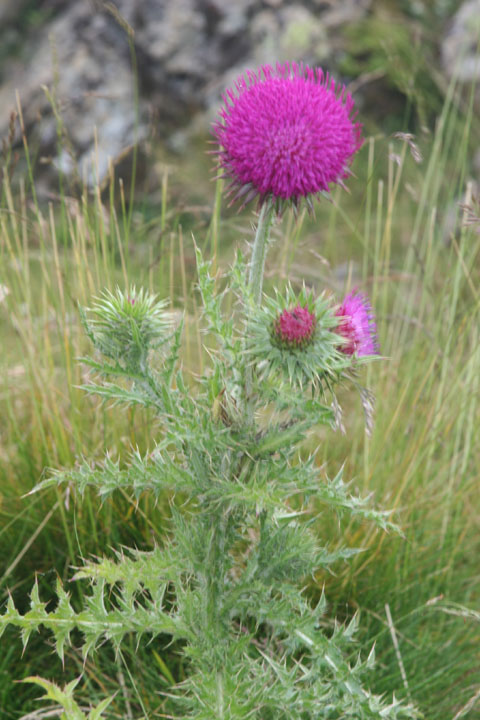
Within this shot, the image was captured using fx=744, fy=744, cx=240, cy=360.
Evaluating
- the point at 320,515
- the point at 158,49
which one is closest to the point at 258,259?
the point at 320,515

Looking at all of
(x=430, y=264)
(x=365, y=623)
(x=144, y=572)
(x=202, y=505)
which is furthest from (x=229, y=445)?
(x=430, y=264)

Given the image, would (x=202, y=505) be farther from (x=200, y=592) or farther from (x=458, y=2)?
(x=458, y=2)

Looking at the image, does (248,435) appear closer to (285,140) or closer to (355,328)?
(355,328)

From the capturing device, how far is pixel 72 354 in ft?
8.87

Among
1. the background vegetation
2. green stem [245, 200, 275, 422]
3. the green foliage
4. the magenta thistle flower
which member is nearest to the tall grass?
the background vegetation

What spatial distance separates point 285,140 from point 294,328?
0.40m

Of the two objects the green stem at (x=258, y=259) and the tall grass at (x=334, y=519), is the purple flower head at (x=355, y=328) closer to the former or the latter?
the green stem at (x=258, y=259)

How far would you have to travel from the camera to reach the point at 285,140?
154 centimetres

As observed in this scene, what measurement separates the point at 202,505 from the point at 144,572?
7.7 inches

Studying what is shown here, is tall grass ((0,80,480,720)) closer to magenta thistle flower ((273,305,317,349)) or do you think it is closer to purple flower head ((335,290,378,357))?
purple flower head ((335,290,378,357))

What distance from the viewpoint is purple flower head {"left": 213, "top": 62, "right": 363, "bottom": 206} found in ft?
5.06

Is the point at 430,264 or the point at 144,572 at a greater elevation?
the point at 430,264

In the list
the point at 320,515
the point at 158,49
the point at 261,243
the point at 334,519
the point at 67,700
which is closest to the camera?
the point at 67,700

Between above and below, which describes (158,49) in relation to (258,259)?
above
